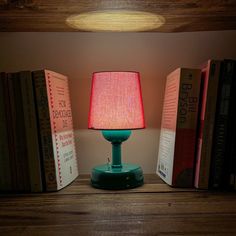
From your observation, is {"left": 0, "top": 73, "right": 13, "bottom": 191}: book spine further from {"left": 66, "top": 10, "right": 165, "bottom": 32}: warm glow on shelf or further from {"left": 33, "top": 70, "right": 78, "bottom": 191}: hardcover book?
{"left": 66, "top": 10, "right": 165, "bottom": 32}: warm glow on shelf

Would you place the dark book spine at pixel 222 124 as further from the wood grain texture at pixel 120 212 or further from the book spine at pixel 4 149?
the book spine at pixel 4 149

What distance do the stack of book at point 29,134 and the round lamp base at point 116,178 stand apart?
10 centimetres

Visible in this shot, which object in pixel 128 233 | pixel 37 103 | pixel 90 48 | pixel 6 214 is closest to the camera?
pixel 128 233

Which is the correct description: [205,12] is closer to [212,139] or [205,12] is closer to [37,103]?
[212,139]

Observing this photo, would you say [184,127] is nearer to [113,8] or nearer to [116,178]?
Answer: [116,178]

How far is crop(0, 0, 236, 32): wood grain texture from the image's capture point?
0.83 m

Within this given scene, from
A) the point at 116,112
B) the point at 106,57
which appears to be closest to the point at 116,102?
A: the point at 116,112

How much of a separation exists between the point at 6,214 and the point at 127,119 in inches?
15.1

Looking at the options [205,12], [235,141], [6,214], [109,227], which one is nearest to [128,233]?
[109,227]

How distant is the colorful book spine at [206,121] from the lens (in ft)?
2.70

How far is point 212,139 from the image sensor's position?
32.9 inches

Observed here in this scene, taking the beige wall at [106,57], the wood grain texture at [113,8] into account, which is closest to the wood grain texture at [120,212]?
the beige wall at [106,57]

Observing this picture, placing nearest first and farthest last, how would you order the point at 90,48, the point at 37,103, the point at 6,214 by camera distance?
the point at 6,214
the point at 37,103
the point at 90,48

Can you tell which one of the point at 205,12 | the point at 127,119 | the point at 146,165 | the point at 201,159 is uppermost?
the point at 205,12
